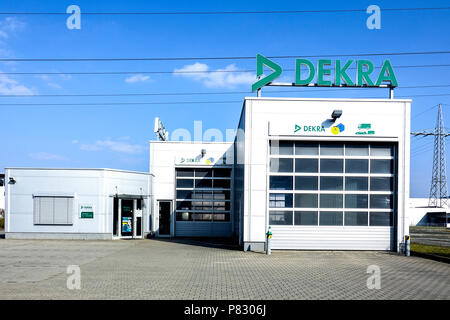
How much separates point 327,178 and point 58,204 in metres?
14.1

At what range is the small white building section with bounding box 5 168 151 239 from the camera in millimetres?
20016

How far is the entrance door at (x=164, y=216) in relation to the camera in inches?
938

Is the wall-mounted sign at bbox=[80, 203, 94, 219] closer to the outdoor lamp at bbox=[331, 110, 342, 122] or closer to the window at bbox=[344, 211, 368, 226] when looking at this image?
the window at bbox=[344, 211, 368, 226]

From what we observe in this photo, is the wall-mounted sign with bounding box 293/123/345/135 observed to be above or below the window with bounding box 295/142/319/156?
above

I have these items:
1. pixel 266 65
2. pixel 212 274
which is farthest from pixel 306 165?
pixel 212 274

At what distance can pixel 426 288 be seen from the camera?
9180 mm

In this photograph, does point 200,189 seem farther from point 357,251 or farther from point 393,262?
point 393,262

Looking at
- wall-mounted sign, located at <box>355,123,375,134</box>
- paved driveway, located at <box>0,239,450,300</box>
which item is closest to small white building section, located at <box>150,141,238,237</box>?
paved driveway, located at <box>0,239,450,300</box>

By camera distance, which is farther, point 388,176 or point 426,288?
point 388,176

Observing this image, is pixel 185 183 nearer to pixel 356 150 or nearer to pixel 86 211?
pixel 86 211

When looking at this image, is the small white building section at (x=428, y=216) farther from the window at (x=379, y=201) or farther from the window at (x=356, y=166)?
the window at (x=356, y=166)

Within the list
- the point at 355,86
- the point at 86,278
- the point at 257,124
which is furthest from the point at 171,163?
the point at 86,278

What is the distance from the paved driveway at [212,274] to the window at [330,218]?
49.6 inches

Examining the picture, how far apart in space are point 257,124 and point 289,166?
2.32 metres
